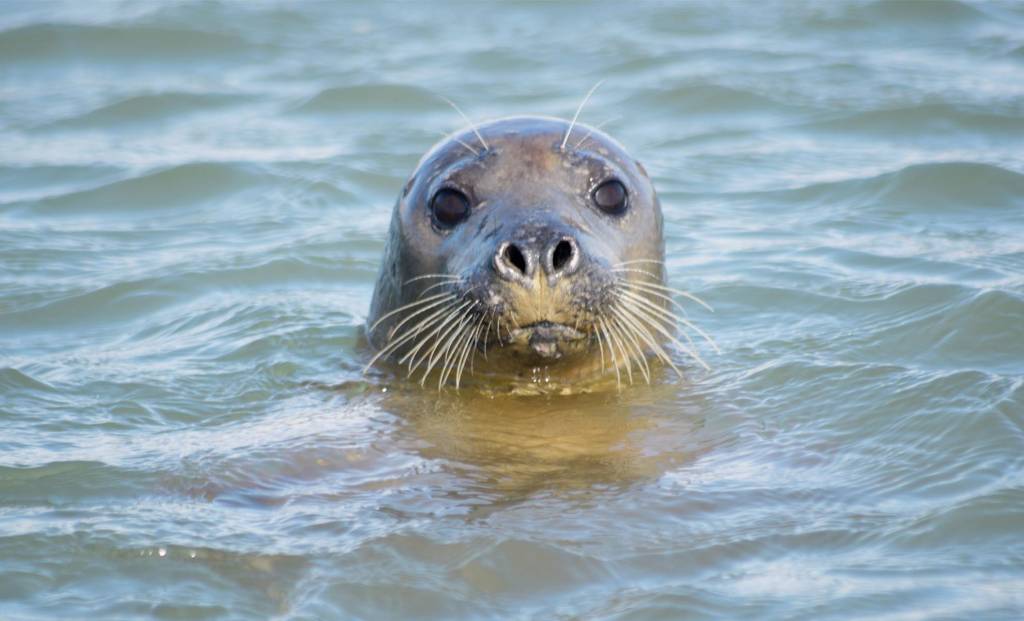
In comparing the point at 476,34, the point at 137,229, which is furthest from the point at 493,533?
the point at 476,34

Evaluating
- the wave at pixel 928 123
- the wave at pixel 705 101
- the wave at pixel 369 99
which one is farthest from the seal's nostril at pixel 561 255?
the wave at pixel 369 99

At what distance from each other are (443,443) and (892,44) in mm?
8452

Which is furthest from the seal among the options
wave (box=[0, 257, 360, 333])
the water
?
wave (box=[0, 257, 360, 333])

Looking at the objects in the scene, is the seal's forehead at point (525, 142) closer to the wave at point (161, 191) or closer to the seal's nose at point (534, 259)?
the seal's nose at point (534, 259)

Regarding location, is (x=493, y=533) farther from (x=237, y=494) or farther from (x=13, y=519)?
(x=13, y=519)

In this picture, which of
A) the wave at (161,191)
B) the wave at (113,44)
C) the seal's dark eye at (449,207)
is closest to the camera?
the seal's dark eye at (449,207)

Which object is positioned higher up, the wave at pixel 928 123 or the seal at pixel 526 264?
the wave at pixel 928 123

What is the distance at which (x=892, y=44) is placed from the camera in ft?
42.1

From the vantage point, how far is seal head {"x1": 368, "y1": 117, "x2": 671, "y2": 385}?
5168 millimetres

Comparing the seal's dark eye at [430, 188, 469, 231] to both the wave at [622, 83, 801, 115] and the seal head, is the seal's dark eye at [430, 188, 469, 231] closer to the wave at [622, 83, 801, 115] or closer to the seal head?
the seal head

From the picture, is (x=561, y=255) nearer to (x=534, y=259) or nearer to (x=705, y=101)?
(x=534, y=259)

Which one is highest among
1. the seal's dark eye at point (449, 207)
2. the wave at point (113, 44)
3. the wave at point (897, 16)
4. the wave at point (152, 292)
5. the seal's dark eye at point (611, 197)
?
the wave at point (897, 16)

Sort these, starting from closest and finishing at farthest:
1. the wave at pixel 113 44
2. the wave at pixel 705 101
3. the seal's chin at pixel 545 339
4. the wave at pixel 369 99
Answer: the seal's chin at pixel 545 339
the wave at pixel 705 101
the wave at pixel 369 99
the wave at pixel 113 44

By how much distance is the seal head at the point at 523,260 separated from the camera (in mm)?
5168
